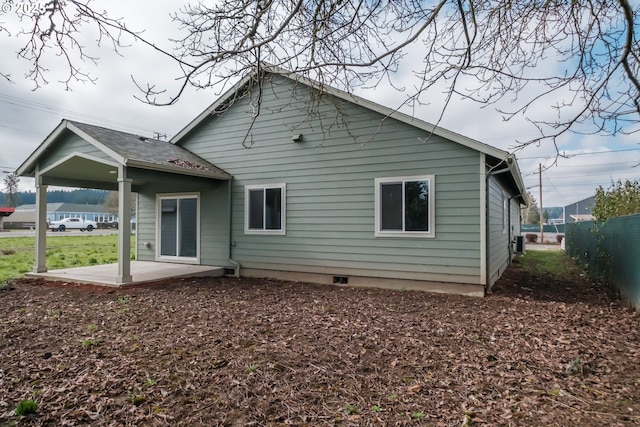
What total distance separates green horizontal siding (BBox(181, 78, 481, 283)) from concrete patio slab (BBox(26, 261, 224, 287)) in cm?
110

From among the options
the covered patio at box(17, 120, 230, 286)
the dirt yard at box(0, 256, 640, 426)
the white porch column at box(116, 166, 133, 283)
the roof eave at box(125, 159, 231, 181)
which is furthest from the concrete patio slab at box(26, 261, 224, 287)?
the roof eave at box(125, 159, 231, 181)

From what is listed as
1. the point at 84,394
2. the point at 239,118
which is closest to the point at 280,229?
the point at 239,118

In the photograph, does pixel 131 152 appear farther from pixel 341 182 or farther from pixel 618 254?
pixel 618 254

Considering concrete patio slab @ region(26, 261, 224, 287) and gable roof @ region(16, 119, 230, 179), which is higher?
gable roof @ region(16, 119, 230, 179)

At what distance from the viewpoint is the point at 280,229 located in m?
9.26

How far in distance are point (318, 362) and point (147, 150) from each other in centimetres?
711

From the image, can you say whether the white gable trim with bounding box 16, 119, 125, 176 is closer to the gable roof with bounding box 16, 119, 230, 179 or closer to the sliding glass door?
the gable roof with bounding box 16, 119, 230, 179

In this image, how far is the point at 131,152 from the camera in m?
7.93

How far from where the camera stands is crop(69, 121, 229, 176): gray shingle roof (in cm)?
784

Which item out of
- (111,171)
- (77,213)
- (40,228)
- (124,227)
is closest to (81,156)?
(111,171)

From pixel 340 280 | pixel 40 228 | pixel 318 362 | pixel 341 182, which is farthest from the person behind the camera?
pixel 40 228

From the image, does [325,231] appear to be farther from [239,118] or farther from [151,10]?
[151,10]

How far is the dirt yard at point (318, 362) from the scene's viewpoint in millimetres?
2891

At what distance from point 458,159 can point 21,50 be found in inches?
267
